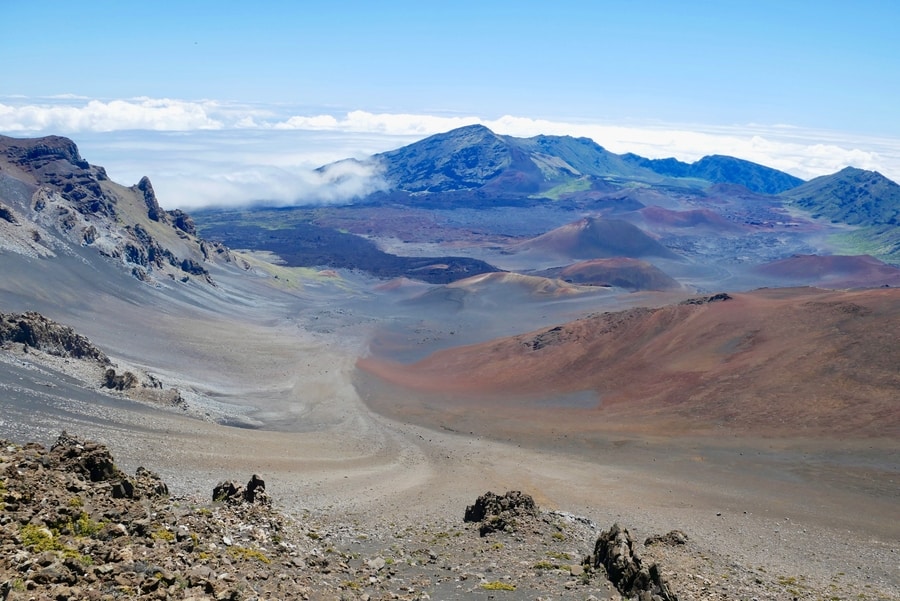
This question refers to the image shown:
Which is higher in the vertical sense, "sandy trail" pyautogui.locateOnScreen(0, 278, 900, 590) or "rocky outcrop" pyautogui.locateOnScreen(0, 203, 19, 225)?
"rocky outcrop" pyautogui.locateOnScreen(0, 203, 19, 225)

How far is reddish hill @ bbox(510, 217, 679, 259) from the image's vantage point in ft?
589

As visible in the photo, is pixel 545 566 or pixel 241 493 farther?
pixel 241 493

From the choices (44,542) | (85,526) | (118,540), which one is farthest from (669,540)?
(44,542)

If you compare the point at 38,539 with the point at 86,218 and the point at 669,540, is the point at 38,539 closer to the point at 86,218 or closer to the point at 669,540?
the point at 669,540

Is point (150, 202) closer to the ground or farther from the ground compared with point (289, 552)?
farther from the ground

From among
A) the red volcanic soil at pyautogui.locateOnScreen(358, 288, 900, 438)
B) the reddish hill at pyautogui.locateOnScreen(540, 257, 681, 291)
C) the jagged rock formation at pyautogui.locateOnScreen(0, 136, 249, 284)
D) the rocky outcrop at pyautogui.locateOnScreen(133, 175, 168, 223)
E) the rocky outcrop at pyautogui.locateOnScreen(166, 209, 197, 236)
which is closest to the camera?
the red volcanic soil at pyautogui.locateOnScreen(358, 288, 900, 438)

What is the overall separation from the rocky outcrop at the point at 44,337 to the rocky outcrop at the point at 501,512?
34782mm

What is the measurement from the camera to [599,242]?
183375mm

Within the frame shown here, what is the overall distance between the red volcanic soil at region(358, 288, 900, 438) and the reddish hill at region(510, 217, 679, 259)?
3963 inches

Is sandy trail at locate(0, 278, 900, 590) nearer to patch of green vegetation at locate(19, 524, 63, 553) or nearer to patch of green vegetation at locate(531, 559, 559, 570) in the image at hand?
patch of green vegetation at locate(531, 559, 559, 570)

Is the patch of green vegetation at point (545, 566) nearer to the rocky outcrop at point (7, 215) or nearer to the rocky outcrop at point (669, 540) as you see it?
the rocky outcrop at point (669, 540)

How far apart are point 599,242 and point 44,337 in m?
154

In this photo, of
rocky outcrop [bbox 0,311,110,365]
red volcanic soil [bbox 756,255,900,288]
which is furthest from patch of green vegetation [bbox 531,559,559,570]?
red volcanic soil [bbox 756,255,900,288]

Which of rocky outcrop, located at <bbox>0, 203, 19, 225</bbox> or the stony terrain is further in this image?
rocky outcrop, located at <bbox>0, 203, 19, 225</bbox>
